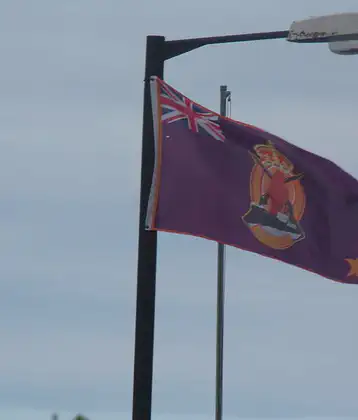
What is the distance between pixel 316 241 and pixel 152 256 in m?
2.31

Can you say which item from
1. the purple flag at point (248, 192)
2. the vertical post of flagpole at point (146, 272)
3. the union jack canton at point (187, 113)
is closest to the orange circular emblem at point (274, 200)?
the purple flag at point (248, 192)

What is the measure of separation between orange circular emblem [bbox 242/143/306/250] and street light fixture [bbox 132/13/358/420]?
1115mm

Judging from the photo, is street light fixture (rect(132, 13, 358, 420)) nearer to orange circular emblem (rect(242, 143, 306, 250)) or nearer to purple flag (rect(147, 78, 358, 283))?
purple flag (rect(147, 78, 358, 283))

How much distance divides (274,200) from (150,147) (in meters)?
1.54

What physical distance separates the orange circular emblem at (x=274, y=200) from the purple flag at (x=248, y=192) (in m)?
0.01

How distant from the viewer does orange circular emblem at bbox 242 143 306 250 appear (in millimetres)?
10648

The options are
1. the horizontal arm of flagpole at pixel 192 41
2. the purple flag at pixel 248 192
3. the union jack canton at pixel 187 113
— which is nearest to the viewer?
the purple flag at pixel 248 192

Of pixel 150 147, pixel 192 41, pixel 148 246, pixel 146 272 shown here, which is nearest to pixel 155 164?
pixel 150 147

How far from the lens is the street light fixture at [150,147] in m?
9.72

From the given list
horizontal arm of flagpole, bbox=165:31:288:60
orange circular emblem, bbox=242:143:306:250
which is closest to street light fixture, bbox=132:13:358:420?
horizontal arm of flagpole, bbox=165:31:288:60

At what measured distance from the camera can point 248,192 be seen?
10.7 m

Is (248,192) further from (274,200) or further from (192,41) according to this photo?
(192,41)

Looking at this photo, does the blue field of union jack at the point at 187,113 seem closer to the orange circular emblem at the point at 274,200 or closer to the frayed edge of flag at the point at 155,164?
the frayed edge of flag at the point at 155,164

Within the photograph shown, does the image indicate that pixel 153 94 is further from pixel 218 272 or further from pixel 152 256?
pixel 218 272
